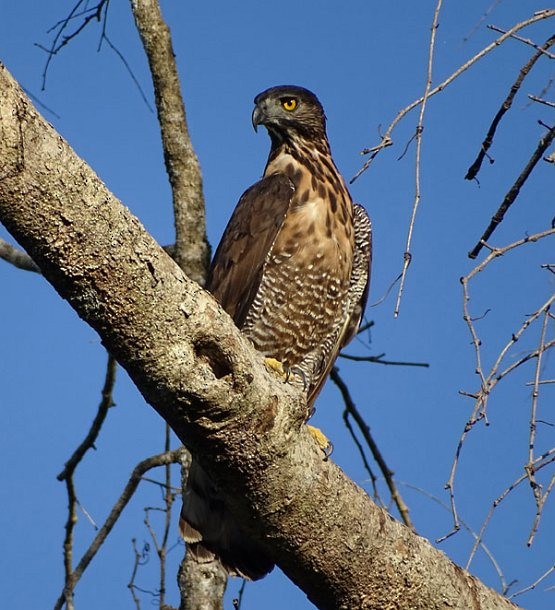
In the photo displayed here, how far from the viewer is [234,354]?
2.40 metres

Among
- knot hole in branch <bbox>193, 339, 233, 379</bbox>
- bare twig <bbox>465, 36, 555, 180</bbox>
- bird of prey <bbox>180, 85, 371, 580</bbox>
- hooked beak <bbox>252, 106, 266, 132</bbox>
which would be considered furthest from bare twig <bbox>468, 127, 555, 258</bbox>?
hooked beak <bbox>252, 106, 266, 132</bbox>

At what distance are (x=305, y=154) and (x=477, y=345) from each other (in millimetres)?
2368

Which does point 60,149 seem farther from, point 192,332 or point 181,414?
point 181,414

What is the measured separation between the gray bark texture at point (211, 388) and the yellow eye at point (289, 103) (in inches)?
105

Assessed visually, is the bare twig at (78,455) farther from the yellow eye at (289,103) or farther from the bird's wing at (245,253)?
the yellow eye at (289,103)

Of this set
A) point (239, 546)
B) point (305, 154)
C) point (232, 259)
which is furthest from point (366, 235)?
point (239, 546)

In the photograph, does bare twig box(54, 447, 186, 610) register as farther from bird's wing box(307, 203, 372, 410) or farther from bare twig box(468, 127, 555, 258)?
bare twig box(468, 127, 555, 258)

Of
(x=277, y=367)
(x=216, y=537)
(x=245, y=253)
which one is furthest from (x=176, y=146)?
(x=216, y=537)

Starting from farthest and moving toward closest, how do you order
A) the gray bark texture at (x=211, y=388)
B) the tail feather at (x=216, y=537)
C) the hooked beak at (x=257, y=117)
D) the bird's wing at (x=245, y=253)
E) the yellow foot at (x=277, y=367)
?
1. the hooked beak at (x=257, y=117)
2. the bird's wing at (x=245, y=253)
3. the yellow foot at (x=277, y=367)
4. the tail feather at (x=216, y=537)
5. the gray bark texture at (x=211, y=388)

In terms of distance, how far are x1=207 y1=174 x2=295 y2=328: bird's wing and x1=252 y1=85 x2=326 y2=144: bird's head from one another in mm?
598

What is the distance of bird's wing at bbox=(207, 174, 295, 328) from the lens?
14.4ft

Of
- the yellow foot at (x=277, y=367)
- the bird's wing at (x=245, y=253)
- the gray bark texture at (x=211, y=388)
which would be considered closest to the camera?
the gray bark texture at (x=211, y=388)

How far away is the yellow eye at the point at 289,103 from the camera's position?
5027mm

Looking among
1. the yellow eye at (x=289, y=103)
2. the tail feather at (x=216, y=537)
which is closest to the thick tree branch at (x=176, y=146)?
the yellow eye at (x=289, y=103)
